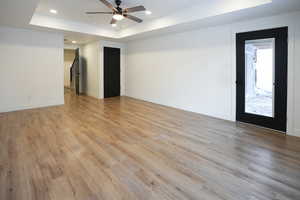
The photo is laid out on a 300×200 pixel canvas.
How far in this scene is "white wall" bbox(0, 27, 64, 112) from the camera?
5.30 meters

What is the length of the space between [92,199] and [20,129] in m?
3.04

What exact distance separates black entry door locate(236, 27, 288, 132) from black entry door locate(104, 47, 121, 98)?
5.16 meters

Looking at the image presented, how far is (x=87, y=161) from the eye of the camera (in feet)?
8.37

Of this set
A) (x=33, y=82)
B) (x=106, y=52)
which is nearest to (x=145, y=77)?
(x=106, y=52)

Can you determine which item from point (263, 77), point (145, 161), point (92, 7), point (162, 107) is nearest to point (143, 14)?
point (92, 7)

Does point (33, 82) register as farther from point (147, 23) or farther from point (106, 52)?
point (147, 23)

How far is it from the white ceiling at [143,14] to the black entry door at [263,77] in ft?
1.72

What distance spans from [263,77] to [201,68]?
1601mm

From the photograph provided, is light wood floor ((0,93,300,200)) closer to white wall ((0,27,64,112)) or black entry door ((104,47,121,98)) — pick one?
white wall ((0,27,64,112))

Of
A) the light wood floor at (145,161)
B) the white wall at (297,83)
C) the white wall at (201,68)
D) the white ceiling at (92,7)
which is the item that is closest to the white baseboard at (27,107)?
the light wood floor at (145,161)

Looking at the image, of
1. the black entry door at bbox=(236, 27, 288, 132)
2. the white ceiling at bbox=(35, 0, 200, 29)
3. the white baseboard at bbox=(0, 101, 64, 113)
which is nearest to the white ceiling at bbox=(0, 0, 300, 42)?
the white ceiling at bbox=(35, 0, 200, 29)

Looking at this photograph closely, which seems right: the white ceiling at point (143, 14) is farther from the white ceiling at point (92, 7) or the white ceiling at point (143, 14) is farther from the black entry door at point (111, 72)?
the black entry door at point (111, 72)

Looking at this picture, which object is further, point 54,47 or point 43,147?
point 54,47

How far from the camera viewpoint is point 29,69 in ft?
18.7
